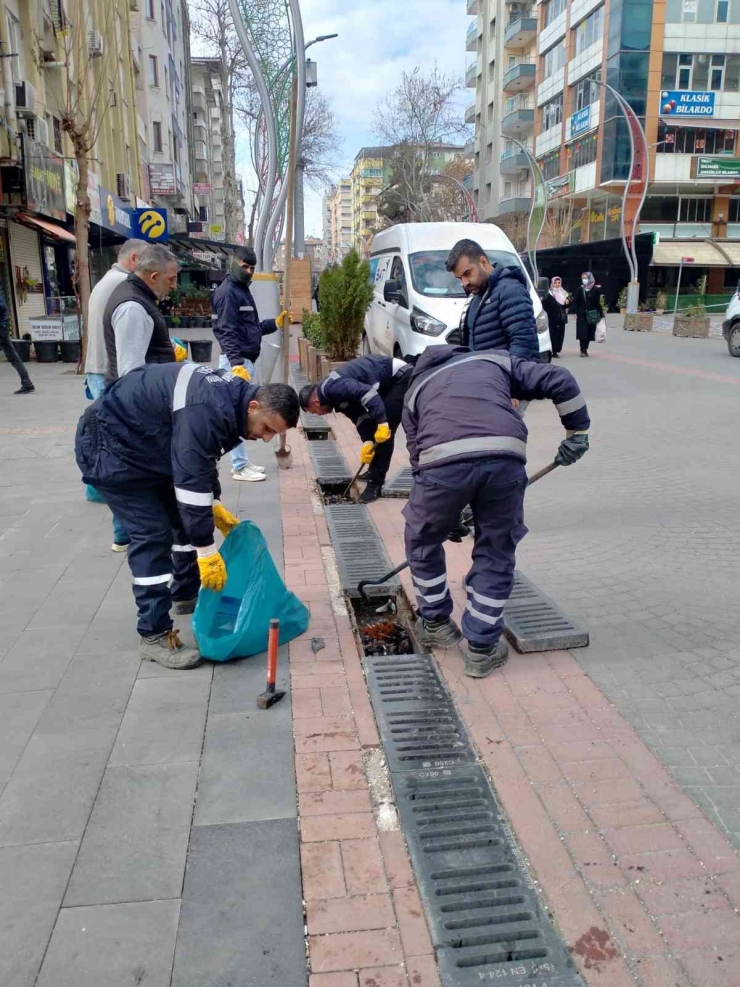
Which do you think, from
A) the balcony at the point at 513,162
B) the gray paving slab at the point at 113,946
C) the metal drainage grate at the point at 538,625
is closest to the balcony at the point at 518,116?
the balcony at the point at 513,162

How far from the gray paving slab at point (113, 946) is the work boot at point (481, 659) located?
1.72 m

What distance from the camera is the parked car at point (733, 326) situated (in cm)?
1606

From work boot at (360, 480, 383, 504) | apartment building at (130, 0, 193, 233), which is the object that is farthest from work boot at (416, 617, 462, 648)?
apartment building at (130, 0, 193, 233)

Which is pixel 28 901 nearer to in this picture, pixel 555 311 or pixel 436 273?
pixel 436 273

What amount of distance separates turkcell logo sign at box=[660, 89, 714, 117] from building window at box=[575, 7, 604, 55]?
17.1 ft

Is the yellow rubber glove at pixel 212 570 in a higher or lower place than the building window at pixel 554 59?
lower

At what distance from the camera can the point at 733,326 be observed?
642 inches

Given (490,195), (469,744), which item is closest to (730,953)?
(469,744)

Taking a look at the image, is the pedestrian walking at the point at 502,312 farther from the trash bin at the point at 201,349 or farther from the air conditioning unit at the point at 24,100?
the air conditioning unit at the point at 24,100

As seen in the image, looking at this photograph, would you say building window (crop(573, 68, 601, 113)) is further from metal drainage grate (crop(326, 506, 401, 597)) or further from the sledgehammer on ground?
the sledgehammer on ground

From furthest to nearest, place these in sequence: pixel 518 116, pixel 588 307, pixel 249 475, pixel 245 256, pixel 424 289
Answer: pixel 518 116
pixel 588 307
pixel 424 289
pixel 249 475
pixel 245 256

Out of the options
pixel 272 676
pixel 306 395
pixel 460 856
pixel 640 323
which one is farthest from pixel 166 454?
pixel 640 323

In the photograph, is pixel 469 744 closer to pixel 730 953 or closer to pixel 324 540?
pixel 730 953

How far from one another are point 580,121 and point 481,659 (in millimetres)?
47894
